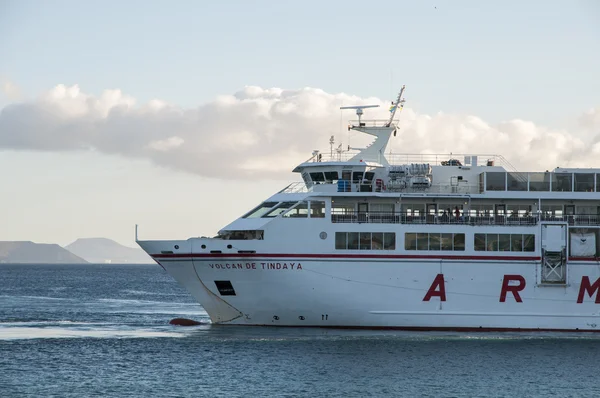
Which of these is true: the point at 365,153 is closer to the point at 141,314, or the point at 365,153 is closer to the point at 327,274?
the point at 327,274

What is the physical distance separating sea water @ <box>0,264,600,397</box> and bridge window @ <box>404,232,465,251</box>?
3.94 metres

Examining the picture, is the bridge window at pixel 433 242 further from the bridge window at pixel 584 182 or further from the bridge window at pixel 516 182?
the bridge window at pixel 584 182

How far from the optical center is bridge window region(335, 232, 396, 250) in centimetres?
4084

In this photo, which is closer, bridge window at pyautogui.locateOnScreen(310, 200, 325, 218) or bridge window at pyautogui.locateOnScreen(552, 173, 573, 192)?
bridge window at pyautogui.locateOnScreen(310, 200, 325, 218)

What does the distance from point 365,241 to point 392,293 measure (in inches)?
104

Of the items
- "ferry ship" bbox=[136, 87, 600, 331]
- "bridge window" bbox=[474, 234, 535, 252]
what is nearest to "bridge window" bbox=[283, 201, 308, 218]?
"ferry ship" bbox=[136, 87, 600, 331]

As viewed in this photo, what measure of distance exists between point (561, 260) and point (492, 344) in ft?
18.2

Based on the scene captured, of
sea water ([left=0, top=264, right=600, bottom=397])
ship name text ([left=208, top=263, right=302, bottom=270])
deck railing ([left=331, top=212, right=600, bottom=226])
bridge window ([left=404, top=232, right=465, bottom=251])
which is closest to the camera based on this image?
sea water ([left=0, top=264, right=600, bottom=397])

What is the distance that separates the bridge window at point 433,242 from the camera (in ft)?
135

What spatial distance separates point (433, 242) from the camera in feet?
136

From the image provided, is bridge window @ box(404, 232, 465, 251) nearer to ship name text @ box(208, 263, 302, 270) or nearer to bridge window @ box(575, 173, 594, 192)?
ship name text @ box(208, 263, 302, 270)

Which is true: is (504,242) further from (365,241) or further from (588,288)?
(365,241)

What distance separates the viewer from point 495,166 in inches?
1726

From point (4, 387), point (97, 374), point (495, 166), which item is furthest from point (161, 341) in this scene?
point (495, 166)
